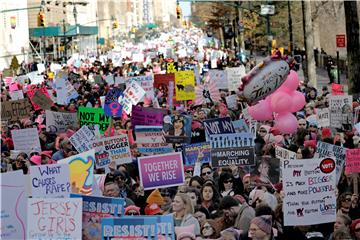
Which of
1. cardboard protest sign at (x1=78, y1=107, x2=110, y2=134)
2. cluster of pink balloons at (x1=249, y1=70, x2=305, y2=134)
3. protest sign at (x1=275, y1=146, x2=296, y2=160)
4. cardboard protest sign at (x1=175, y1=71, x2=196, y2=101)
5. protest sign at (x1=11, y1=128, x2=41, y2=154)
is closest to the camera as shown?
protest sign at (x1=275, y1=146, x2=296, y2=160)

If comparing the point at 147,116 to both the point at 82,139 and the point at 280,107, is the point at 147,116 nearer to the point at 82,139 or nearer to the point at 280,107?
the point at 82,139

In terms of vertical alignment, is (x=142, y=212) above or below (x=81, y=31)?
below

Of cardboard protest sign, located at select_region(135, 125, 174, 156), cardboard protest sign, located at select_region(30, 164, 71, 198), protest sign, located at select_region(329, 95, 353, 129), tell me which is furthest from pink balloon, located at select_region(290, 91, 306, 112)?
cardboard protest sign, located at select_region(30, 164, 71, 198)

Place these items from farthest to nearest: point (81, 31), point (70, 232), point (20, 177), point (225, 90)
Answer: point (81, 31) < point (225, 90) < point (20, 177) < point (70, 232)

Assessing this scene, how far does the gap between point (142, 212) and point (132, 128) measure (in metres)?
5.29

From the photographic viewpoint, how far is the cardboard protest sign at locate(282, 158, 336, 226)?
858 cm

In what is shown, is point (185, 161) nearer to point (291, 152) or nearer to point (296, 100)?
point (291, 152)

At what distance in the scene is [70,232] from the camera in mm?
7645

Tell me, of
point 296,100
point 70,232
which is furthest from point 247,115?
point 70,232

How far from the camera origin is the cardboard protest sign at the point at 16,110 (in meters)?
17.6

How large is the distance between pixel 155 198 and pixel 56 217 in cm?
220

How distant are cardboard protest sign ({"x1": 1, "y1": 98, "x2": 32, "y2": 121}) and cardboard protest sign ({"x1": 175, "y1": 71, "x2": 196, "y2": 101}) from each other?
14.8ft

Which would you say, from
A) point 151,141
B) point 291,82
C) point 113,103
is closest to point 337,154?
point 151,141

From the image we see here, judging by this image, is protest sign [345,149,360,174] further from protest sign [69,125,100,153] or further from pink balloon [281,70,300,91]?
pink balloon [281,70,300,91]
